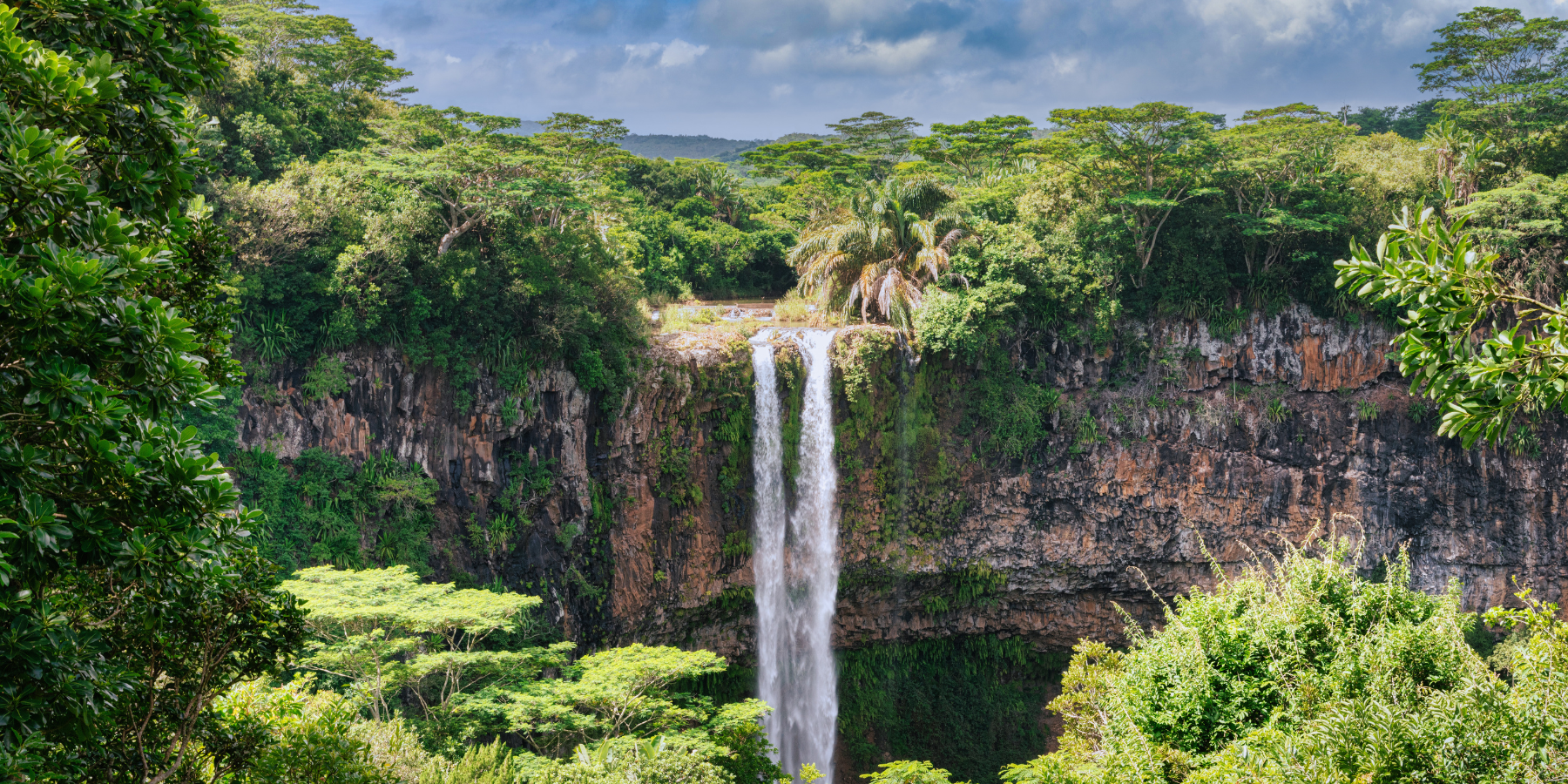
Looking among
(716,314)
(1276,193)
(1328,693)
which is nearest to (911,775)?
(1328,693)

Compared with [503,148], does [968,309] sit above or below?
below

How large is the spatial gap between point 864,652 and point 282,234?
52.9ft

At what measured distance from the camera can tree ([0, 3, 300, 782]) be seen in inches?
139

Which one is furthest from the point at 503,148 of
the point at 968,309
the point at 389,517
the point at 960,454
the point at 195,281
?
the point at 195,281

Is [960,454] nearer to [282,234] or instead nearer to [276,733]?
[282,234]

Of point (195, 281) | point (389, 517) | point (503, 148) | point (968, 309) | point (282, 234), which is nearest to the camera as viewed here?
point (195, 281)

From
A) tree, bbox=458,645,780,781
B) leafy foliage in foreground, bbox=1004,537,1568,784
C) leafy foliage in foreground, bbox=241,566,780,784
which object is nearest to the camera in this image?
leafy foliage in foreground, bbox=1004,537,1568,784

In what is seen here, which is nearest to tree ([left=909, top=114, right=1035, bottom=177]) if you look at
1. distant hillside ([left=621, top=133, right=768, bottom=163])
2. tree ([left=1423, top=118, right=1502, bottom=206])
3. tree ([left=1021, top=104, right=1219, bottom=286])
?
tree ([left=1021, top=104, right=1219, bottom=286])

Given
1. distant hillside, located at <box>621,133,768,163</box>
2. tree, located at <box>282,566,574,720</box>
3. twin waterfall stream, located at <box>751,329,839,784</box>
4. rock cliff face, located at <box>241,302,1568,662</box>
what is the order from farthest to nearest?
distant hillside, located at <box>621,133,768,163</box>
rock cliff face, located at <box>241,302,1568,662</box>
twin waterfall stream, located at <box>751,329,839,784</box>
tree, located at <box>282,566,574,720</box>

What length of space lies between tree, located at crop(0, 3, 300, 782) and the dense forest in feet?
0.06

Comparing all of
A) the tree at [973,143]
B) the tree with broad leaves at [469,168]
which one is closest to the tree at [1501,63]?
the tree at [973,143]

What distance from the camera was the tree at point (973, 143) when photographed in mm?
29812

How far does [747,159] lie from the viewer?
3522 centimetres

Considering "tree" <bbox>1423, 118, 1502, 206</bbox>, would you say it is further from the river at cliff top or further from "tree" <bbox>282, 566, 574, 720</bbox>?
"tree" <bbox>282, 566, 574, 720</bbox>
